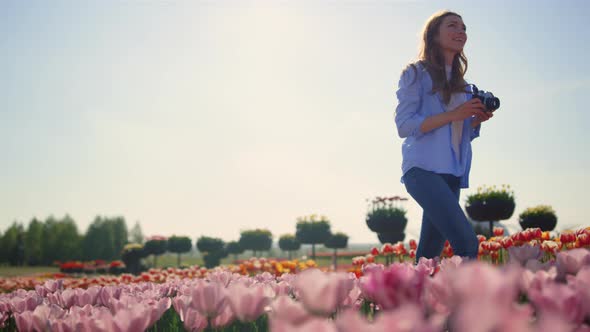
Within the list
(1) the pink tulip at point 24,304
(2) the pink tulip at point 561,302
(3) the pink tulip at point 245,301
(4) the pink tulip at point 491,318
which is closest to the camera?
(4) the pink tulip at point 491,318

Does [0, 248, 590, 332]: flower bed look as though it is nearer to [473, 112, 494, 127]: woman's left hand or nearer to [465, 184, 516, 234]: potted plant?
[473, 112, 494, 127]: woman's left hand

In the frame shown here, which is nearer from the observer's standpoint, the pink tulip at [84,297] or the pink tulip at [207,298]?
the pink tulip at [207,298]

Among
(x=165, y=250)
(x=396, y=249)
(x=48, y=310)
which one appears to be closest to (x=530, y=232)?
(x=396, y=249)

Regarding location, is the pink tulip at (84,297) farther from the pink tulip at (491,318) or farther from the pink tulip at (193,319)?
the pink tulip at (491,318)

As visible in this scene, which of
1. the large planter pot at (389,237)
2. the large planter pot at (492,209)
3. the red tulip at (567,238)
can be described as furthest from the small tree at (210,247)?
the red tulip at (567,238)

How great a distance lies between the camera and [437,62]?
426cm

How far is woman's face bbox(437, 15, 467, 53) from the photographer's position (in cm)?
412

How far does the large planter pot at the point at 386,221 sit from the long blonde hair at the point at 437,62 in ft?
36.3

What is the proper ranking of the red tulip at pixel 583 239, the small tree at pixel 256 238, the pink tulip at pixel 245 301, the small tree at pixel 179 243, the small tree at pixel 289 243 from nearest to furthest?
the pink tulip at pixel 245 301 < the red tulip at pixel 583 239 < the small tree at pixel 179 243 < the small tree at pixel 256 238 < the small tree at pixel 289 243

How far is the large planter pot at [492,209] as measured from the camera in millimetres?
13875

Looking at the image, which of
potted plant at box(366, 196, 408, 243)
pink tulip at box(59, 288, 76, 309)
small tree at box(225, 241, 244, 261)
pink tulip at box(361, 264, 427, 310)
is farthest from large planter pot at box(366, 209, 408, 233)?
small tree at box(225, 241, 244, 261)

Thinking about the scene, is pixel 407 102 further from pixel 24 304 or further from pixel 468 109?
pixel 24 304

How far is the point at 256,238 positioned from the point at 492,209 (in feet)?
58.4

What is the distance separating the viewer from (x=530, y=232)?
5.63 m
